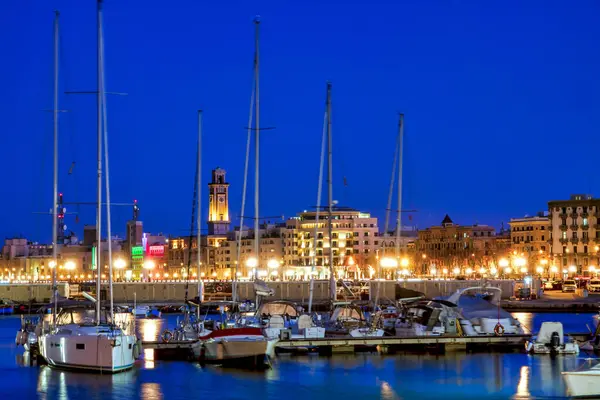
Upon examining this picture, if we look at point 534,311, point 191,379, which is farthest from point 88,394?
point 534,311

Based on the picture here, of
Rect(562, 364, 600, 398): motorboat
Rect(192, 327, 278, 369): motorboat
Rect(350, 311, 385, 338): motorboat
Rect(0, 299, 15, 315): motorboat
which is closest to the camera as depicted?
Rect(562, 364, 600, 398): motorboat

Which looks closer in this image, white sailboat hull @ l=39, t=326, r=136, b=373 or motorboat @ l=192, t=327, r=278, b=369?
white sailboat hull @ l=39, t=326, r=136, b=373

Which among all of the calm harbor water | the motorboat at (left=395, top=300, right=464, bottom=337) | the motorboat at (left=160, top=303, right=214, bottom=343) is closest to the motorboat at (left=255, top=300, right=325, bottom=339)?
the calm harbor water

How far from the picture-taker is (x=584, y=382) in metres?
41.7

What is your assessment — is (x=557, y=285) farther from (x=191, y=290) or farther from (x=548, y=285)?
(x=191, y=290)

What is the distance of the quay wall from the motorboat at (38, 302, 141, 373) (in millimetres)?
92498

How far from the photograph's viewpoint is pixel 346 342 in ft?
194

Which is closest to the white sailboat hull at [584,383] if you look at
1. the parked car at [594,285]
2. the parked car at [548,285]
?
the parked car at [594,285]

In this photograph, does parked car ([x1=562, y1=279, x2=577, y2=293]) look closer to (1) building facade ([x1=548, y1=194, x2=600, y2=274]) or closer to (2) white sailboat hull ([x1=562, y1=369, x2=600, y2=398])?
(1) building facade ([x1=548, y1=194, x2=600, y2=274])

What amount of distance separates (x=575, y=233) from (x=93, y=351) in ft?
439

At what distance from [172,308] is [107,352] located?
272 ft

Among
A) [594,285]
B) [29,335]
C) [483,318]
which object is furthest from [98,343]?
[594,285]

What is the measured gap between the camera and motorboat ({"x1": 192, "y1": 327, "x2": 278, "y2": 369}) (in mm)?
54125

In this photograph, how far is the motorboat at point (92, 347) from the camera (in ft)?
162
